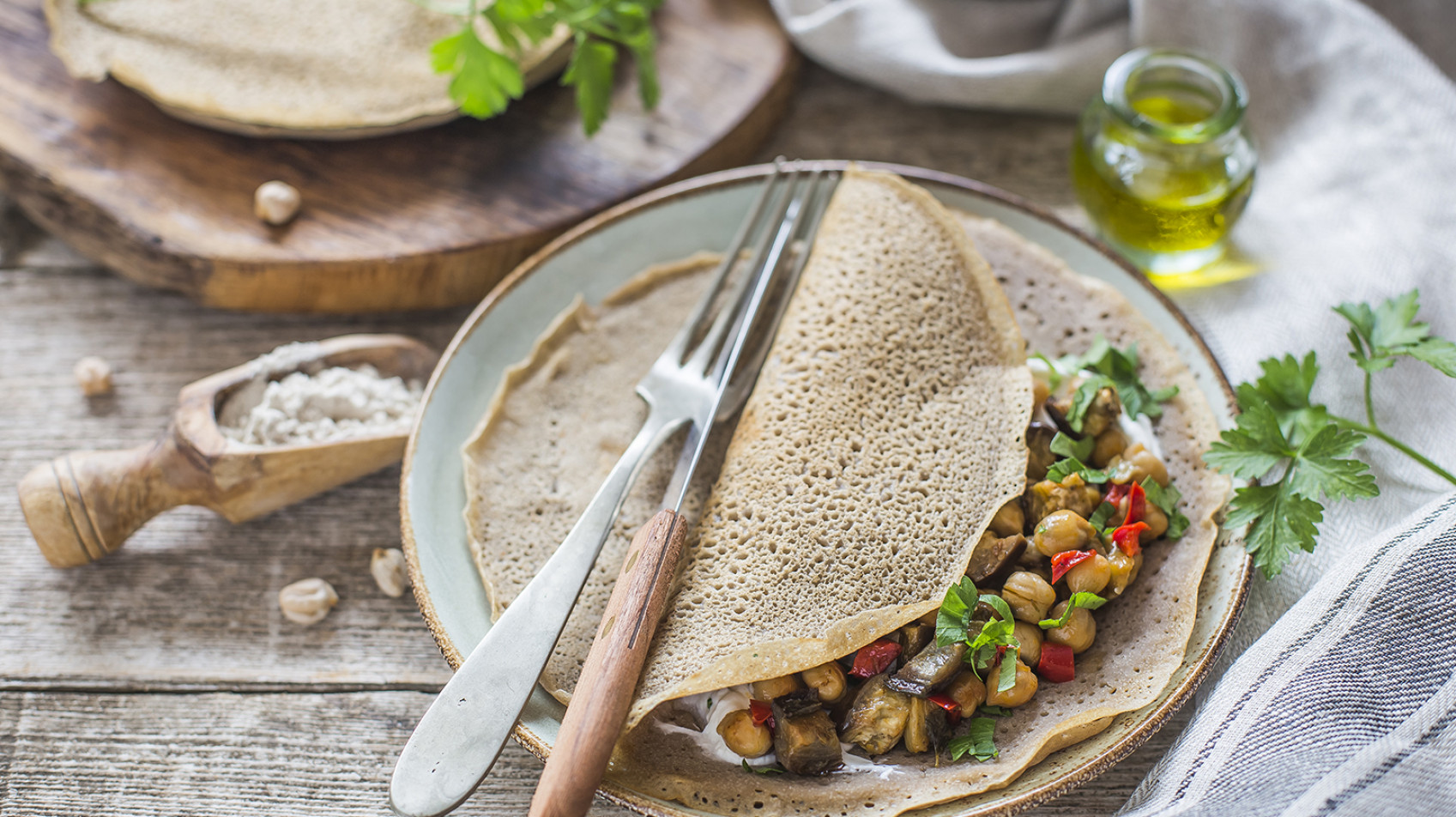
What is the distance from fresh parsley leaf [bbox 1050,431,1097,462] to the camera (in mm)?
2158

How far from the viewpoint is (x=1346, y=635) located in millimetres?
1892

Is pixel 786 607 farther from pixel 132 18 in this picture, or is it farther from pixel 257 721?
pixel 132 18

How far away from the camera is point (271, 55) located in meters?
3.00

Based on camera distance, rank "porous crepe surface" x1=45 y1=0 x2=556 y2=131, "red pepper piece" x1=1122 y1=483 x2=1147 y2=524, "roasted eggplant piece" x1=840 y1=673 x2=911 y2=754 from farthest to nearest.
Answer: "porous crepe surface" x1=45 y1=0 x2=556 y2=131, "red pepper piece" x1=1122 y1=483 x2=1147 y2=524, "roasted eggplant piece" x1=840 y1=673 x2=911 y2=754

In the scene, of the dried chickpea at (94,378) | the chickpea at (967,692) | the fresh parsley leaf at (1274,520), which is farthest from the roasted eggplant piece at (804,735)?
the dried chickpea at (94,378)

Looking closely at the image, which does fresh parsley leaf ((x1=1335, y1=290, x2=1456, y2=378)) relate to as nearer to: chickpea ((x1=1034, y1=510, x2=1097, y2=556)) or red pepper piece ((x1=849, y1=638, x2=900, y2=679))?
chickpea ((x1=1034, y1=510, x2=1097, y2=556))

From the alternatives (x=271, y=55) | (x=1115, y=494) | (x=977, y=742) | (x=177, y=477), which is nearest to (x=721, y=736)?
(x=977, y=742)

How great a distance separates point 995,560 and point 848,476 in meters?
0.34

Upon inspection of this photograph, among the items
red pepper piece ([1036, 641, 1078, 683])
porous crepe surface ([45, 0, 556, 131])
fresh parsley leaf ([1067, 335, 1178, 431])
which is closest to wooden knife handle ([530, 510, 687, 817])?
red pepper piece ([1036, 641, 1078, 683])

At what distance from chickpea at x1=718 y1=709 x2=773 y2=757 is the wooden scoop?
3.65 ft

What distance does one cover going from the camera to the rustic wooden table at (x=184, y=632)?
7.13ft

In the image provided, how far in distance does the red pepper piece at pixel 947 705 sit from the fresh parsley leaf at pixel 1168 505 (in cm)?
61

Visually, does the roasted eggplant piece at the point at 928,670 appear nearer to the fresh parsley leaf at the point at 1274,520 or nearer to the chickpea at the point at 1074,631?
the chickpea at the point at 1074,631

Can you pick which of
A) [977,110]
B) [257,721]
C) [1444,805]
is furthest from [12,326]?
[1444,805]
